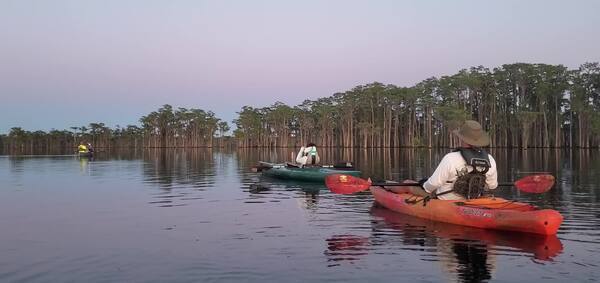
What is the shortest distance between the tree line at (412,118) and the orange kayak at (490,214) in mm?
61984

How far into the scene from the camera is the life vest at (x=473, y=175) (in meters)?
9.81

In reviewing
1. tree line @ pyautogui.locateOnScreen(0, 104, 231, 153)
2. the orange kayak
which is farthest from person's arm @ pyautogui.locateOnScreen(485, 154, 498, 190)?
tree line @ pyautogui.locateOnScreen(0, 104, 231, 153)

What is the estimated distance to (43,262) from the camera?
7.75 m

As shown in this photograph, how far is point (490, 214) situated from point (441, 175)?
1.18 metres

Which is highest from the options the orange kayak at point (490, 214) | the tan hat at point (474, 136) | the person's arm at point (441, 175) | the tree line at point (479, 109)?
the tree line at point (479, 109)

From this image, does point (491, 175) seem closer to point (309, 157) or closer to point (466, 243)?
point (466, 243)

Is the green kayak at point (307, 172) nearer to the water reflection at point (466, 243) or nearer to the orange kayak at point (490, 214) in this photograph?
the orange kayak at point (490, 214)

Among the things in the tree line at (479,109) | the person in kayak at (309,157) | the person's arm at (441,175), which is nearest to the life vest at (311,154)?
the person in kayak at (309,157)

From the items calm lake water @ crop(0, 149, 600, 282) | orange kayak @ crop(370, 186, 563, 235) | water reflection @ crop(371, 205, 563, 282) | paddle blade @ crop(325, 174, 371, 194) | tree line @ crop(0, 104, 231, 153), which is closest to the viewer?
calm lake water @ crop(0, 149, 600, 282)

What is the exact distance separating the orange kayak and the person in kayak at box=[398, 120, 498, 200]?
26cm

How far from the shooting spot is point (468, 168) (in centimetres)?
993

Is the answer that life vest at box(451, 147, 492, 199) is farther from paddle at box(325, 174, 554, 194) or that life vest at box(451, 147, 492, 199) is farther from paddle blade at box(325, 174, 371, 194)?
paddle blade at box(325, 174, 371, 194)

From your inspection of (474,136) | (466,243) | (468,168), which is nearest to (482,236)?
(466,243)

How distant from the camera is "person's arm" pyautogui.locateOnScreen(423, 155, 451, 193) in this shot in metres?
10.0
